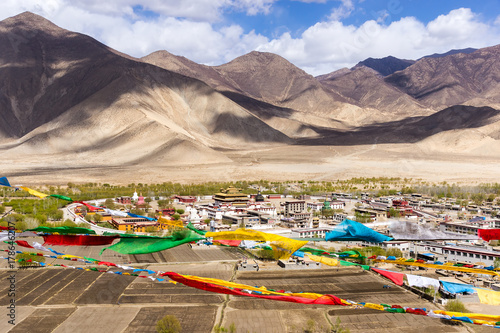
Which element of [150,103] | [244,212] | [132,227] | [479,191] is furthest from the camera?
[150,103]

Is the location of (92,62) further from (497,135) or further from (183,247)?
(183,247)

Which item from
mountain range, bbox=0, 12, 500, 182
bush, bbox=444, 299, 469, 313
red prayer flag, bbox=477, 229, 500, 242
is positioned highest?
mountain range, bbox=0, 12, 500, 182

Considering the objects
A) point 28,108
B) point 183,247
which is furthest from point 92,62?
point 183,247

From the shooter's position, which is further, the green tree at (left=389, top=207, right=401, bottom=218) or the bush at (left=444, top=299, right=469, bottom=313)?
the green tree at (left=389, top=207, right=401, bottom=218)

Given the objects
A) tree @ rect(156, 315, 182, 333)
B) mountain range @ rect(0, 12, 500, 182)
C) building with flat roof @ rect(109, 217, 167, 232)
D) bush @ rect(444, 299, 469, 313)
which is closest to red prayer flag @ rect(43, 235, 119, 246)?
tree @ rect(156, 315, 182, 333)

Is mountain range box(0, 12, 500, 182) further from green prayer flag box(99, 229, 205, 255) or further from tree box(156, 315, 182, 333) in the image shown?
green prayer flag box(99, 229, 205, 255)

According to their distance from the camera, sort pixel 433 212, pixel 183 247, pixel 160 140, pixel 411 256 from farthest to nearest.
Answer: pixel 160 140 → pixel 433 212 → pixel 183 247 → pixel 411 256

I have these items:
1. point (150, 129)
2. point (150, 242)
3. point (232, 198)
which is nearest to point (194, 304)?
point (150, 242)

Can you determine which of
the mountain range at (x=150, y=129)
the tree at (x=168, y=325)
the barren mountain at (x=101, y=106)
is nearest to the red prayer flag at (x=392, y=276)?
the tree at (x=168, y=325)
